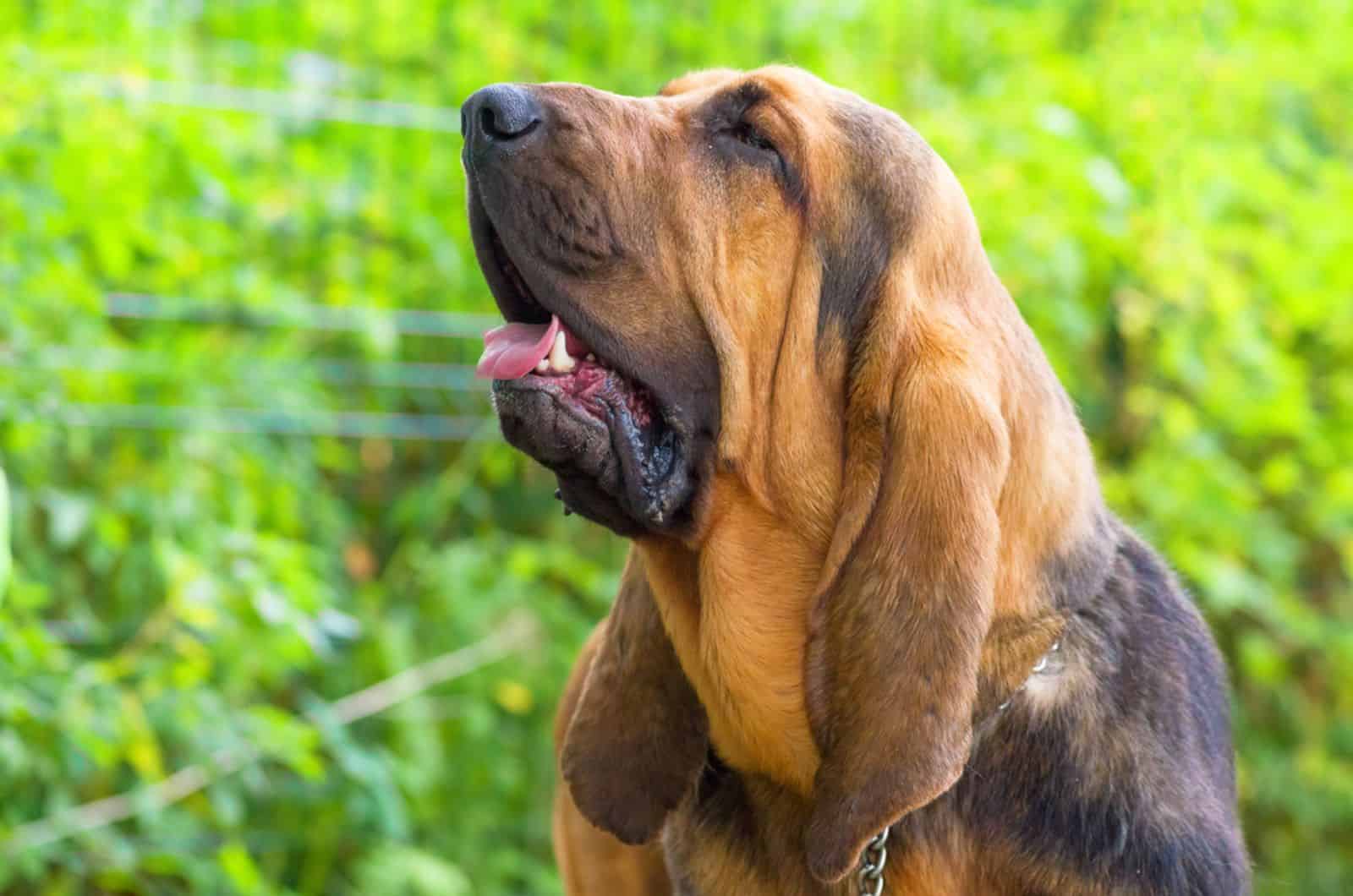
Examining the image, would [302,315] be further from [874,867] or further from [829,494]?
[874,867]

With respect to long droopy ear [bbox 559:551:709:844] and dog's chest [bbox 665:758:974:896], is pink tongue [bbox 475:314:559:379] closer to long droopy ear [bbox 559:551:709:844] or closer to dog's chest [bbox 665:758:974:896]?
long droopy ear [bbox 559:551:709:844]

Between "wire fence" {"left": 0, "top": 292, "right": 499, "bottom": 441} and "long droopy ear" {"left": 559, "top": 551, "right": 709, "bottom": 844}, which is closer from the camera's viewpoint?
"long droopy ear" {"left": 559, "top": 551, "right": 709, "bottom": 844}

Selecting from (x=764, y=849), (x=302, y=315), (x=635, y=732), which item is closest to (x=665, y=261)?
(x=635, y=732)

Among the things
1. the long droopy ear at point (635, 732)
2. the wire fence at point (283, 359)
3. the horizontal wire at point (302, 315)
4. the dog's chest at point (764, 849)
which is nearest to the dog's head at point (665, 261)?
the long droopy ear at point (635, 732)

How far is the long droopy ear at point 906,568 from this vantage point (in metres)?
2.62

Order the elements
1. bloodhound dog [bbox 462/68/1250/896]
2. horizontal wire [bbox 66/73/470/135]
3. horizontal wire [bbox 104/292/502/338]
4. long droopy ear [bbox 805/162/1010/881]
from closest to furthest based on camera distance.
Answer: long droopy ear [bbox 805/162/1010/881] → bloodhound dog [bbox 462/68/1250/896] → horizontal wire [bbox 66/73/470/135] → horizontal wire [bbox 104/292/502/338]

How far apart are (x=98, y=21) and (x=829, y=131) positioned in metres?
2.57

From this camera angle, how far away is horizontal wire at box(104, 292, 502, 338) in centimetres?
526

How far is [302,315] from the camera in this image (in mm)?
5438

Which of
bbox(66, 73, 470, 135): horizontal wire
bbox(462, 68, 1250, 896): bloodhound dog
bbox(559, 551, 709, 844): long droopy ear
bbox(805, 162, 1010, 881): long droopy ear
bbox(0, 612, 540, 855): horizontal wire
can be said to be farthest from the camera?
bbox(66, 73, 470, 135): horizontal wire

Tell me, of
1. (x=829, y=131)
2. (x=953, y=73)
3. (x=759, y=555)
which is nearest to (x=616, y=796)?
(x=759, y=555)

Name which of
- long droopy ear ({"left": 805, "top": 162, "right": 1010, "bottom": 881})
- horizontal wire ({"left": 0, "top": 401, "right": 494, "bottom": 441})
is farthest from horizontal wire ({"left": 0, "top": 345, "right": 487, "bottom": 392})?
long droopy ear ({"left": 805, "top": 162, "right": 1010, "bottom": 881})

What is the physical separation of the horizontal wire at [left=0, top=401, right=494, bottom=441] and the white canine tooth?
5.96ft

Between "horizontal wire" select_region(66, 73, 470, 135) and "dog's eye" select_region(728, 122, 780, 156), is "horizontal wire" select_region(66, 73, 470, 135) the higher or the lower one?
the lower one
